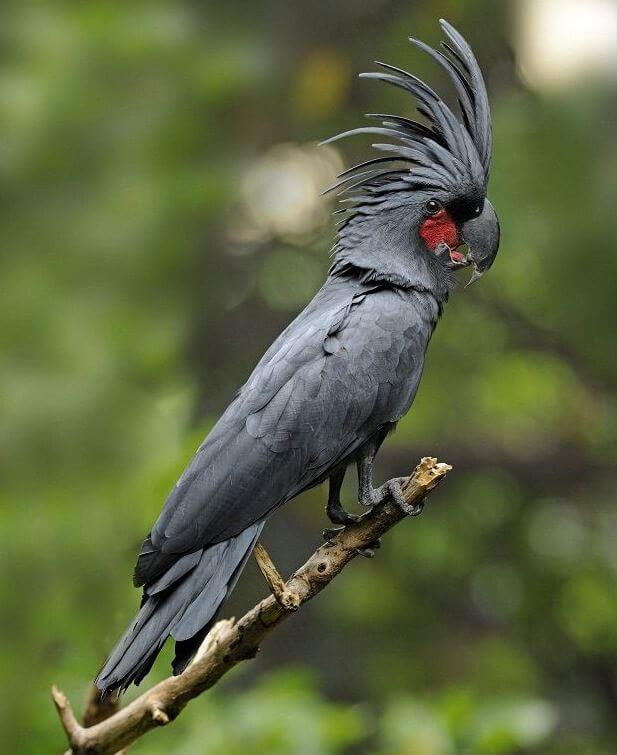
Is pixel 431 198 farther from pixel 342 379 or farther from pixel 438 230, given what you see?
pixel 342 379

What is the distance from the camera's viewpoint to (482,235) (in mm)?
3482

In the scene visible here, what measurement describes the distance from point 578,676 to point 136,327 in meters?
4.54

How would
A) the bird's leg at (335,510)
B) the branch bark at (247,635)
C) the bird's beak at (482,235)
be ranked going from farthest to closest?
the bird's beak at (482,235)
the bird's leg at (335,510)
the branch bark at (247,635)

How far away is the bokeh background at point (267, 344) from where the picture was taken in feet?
14.4

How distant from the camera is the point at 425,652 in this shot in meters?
7.82

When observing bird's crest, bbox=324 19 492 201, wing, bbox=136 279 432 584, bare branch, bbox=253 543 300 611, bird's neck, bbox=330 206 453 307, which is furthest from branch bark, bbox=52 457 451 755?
bird's crest, bbox=324 19 492 201

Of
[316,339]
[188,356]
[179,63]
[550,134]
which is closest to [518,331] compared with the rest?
[550,134]

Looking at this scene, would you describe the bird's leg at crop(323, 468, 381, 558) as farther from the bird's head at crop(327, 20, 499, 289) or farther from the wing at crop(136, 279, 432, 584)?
the bird's head at crop(327, 20, 499, 289)

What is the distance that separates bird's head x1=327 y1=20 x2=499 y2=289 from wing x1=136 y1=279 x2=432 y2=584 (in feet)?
0.46

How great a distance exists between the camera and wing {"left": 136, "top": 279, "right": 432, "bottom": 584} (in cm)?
291

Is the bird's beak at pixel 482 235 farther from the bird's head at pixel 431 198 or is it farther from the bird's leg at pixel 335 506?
the bird's leg at pixel 335 506

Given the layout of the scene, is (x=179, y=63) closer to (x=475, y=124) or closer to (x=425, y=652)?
(x=475, y=124)

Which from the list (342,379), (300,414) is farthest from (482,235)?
(300,414)

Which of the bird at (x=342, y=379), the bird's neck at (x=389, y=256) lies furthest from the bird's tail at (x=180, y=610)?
the bird's neck at (x=389, y=256)
